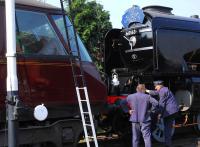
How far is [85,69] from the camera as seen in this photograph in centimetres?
785

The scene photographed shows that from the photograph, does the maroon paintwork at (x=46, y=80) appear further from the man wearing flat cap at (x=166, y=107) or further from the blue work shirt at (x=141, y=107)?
the man wearing flat cap at (x=166, y=107)

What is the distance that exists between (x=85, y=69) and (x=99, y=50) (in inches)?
152

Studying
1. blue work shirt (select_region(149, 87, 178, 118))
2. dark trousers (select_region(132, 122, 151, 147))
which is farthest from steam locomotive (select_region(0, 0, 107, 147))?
blue work shirt (select_region(149, 87, 178, 118))

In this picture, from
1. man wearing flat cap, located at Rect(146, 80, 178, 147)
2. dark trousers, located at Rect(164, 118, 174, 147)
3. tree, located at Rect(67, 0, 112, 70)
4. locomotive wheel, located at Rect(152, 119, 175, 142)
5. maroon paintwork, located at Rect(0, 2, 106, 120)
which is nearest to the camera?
maroon paintwork, located at Rect(0, 2, 106, 120)

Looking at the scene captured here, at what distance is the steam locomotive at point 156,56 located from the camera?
10.6m

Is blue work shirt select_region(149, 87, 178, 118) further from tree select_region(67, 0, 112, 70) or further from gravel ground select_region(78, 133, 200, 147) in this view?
tree select_region(67, 0, 112, 70)

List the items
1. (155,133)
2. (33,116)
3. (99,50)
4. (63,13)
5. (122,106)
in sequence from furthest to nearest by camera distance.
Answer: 1. (99,50)
2. (155,133)
3. (122,106)
4. (63,13)
5. (33,116)

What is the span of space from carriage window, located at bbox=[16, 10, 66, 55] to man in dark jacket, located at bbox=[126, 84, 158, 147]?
1998mm

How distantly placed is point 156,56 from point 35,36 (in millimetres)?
4079

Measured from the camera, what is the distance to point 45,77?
7254 millimetres

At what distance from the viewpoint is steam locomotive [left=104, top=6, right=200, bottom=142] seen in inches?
417

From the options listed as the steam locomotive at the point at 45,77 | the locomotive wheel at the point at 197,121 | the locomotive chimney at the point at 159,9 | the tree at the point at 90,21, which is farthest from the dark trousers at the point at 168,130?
the tree at the point at 90,21

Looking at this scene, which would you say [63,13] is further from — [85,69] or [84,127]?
[84,127]

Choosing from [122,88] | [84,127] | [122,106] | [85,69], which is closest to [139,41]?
[122,88]
